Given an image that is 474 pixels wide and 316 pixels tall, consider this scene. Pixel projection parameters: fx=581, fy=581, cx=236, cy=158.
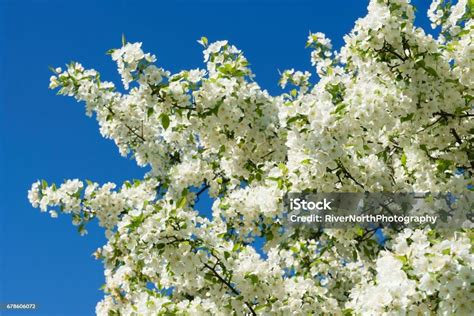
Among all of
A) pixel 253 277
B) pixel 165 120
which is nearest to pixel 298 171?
pixel 253 277

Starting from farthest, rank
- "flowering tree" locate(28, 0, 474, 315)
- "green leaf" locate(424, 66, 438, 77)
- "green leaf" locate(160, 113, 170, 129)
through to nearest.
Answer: "green leaf" locate(160, 113, 170, 129), "green leaf" locate(424, 66, 438, 77), "flowering tree" locate(28, 0, 474, 315)

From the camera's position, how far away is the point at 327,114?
19.2ft

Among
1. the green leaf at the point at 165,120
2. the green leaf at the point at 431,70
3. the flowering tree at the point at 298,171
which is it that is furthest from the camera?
the green leaf at the point at 165,120

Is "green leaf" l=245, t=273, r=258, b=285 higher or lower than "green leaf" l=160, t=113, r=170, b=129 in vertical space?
lower

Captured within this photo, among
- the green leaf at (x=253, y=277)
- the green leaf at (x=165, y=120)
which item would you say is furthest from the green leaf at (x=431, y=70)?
the green leaf at (x=165, y=120)

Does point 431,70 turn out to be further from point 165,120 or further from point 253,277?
point 165,120

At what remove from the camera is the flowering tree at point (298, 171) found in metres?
5.78

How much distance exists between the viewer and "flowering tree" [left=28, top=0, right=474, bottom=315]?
227 inches

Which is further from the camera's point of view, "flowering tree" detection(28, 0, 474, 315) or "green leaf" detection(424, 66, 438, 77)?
Answer: "green leaf" detection(424, 66, 438, 77)

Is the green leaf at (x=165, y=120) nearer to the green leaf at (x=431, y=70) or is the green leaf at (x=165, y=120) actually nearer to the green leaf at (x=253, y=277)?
the green leaf at (x=253, y=277)

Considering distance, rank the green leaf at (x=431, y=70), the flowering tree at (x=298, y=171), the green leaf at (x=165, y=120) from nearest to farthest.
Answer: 1. the flowering tree at (x=298, y=171)
2. the green leaf at (x=431, y=70)
3. the green leaf at (x=165, y=120)

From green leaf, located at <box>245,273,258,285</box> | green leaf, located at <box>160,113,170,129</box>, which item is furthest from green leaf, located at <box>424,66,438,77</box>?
green leaf, located at <box>160,113,170,129</box>

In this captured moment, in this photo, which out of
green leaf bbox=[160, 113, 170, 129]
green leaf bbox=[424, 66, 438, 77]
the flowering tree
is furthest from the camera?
green leaf bbox=[160, 113, 170, 129]

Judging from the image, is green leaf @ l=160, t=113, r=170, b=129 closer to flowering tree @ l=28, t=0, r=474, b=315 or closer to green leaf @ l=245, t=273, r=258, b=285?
flowering tree @ l=28, t=0, r=474, b=315
